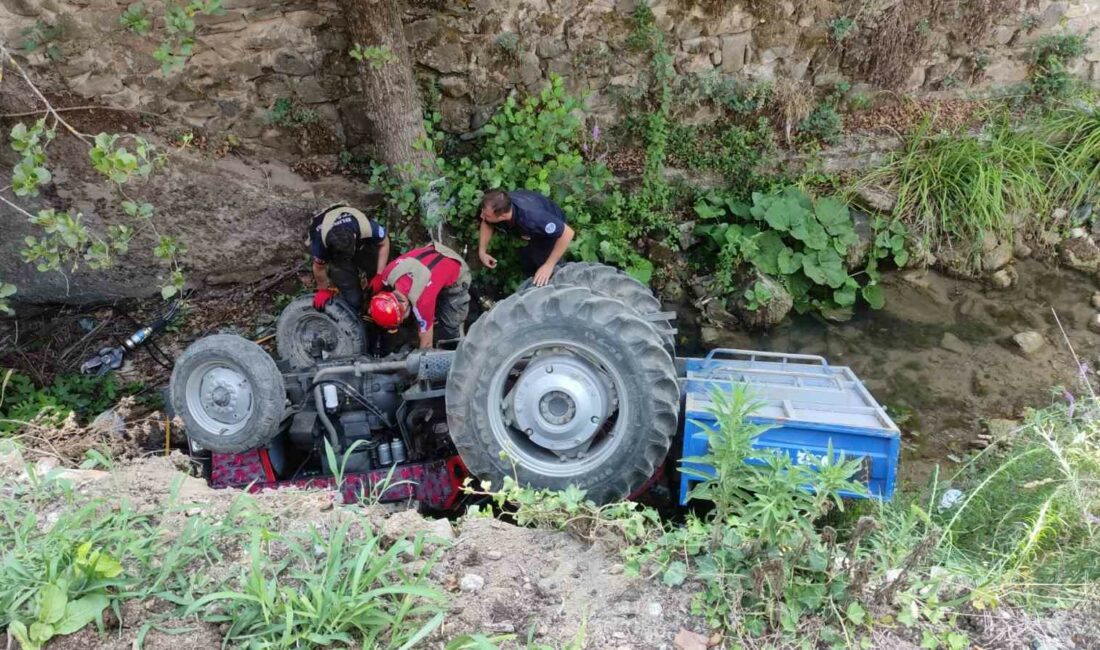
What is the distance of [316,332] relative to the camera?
4.71 meters

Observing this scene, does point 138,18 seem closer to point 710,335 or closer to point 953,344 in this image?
point 710,335

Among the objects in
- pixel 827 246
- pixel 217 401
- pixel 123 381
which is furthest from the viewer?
pixel 827 246

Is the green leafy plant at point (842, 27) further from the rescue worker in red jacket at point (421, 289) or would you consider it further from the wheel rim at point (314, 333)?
the wheel rim at point (314, 333)

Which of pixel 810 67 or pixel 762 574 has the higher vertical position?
pixel 810 67

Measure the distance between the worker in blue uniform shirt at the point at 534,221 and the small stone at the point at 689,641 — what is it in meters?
2.87

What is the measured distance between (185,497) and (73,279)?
4.19m

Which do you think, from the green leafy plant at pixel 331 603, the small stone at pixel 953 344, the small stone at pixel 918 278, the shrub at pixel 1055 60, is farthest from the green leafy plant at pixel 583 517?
the shrub at pixel 1055 60

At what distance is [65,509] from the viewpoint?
2.28m

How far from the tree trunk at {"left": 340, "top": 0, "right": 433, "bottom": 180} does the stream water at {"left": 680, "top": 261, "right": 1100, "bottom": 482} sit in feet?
9.45

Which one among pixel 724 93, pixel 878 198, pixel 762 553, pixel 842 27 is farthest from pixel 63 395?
pixel 842 27

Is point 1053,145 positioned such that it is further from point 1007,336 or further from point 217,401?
point 217,401

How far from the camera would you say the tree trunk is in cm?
491

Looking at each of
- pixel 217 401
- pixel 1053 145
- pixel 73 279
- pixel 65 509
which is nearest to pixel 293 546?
pixel 65 509

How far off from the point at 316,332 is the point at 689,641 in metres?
3.61
